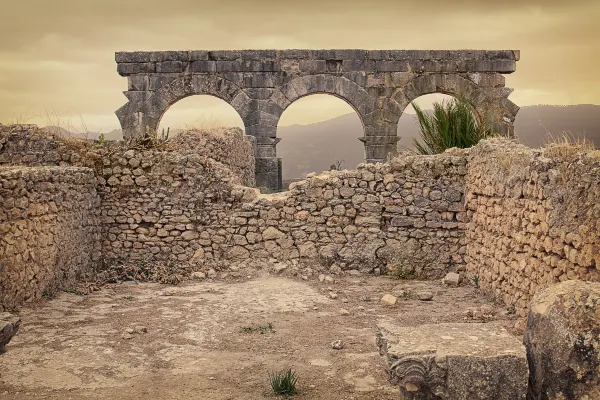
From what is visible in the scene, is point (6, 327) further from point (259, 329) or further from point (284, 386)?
point (259, 329)

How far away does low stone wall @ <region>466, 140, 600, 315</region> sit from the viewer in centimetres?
515

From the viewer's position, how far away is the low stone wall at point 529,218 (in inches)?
203

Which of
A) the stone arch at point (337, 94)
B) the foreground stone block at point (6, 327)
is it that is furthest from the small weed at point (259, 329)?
the stone arch at point (337, 94)

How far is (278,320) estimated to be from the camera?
6941 mm

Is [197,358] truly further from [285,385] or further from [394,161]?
[394,161]

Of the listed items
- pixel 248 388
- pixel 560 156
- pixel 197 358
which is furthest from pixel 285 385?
pixel 560 156

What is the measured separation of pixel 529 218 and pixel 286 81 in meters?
10.1

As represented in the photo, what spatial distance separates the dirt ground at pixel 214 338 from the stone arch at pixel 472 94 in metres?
8.26

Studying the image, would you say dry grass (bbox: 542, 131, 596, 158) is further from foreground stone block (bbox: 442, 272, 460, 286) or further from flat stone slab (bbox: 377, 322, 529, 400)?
foreground stone block (bbox: 442, 272, 460, 286)

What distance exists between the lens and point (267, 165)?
50.9ft

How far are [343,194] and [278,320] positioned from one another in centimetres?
282

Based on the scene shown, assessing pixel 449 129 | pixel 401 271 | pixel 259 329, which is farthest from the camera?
pixel 449 129

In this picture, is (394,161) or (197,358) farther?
(394,161)

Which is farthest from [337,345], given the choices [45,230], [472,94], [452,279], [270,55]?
[472,94]
